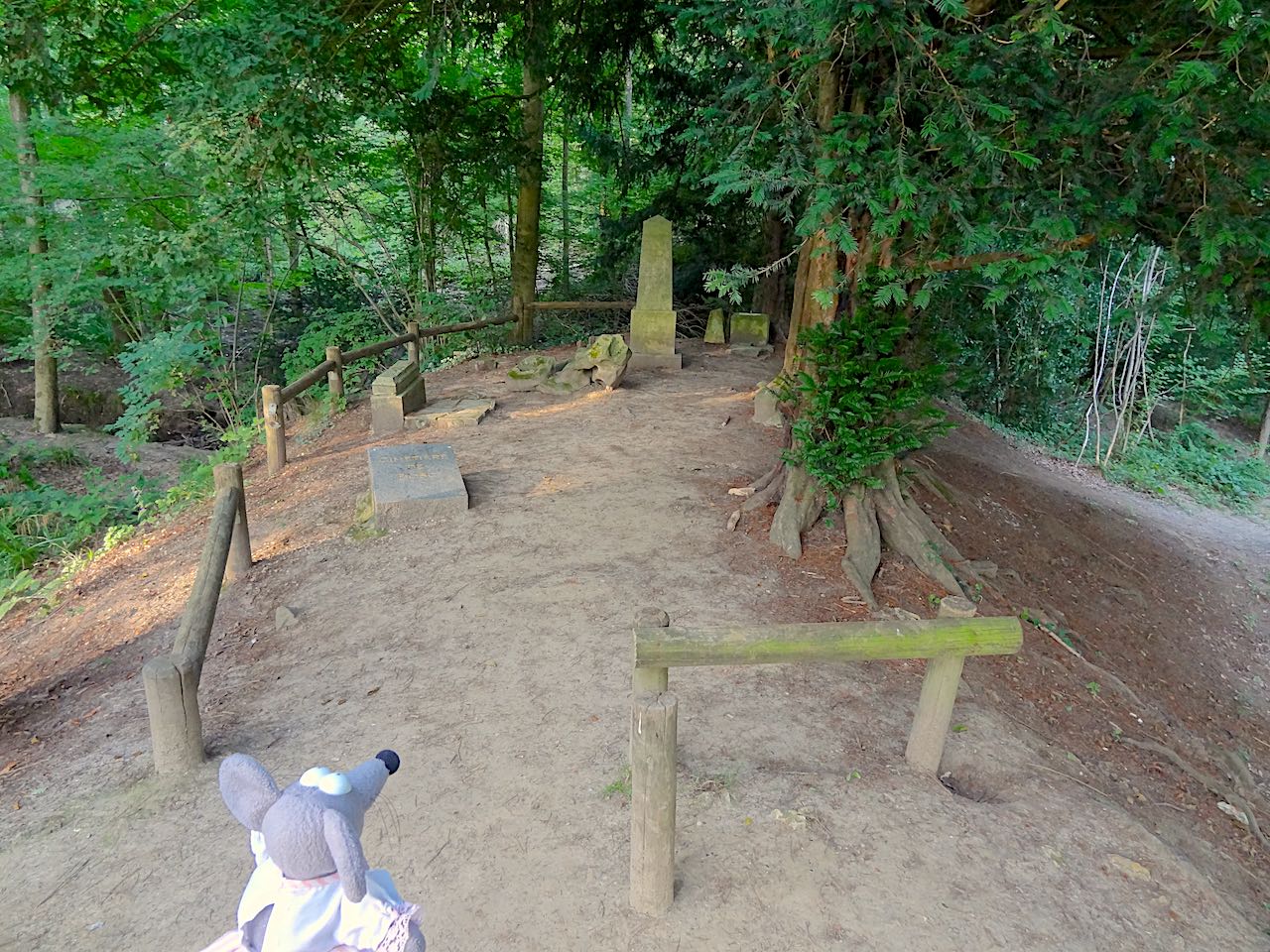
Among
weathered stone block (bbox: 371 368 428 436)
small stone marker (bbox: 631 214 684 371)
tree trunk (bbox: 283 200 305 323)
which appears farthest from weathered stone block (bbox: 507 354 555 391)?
tree trunk (bbox: 283 200 305 323)

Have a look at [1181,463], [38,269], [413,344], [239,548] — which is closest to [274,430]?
[239,548]

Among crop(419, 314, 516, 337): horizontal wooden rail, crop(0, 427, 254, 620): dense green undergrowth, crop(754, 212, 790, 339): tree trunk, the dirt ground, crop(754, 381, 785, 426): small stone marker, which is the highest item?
crop(754, 212, 790, 339): tree trunk

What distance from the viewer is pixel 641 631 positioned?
10.5 ft

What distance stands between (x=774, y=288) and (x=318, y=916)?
1447 cm

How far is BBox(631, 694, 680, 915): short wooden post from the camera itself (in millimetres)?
2928

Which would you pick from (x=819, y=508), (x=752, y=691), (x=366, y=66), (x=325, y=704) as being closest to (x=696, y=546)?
(x=819, y=508)

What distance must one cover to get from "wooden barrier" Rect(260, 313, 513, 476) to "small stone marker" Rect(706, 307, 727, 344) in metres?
3.64

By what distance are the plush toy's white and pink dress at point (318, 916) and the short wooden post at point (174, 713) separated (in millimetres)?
2259

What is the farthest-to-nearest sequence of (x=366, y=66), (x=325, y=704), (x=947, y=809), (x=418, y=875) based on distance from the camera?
(x=366, y=66), (x=325, y=704), (x=947, y=809), (x=418, y=875)

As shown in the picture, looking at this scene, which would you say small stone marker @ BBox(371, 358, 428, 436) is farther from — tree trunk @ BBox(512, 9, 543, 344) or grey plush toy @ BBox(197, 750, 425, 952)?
grey plush toy @ BBox(197, 750, 425, 952)

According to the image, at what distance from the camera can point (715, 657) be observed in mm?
3240

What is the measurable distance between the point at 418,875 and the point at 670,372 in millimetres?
9562

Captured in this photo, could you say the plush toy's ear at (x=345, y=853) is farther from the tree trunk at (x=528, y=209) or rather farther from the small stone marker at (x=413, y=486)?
the tree trunk at (x=528, y=209)

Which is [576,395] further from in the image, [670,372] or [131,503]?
[131,503]
